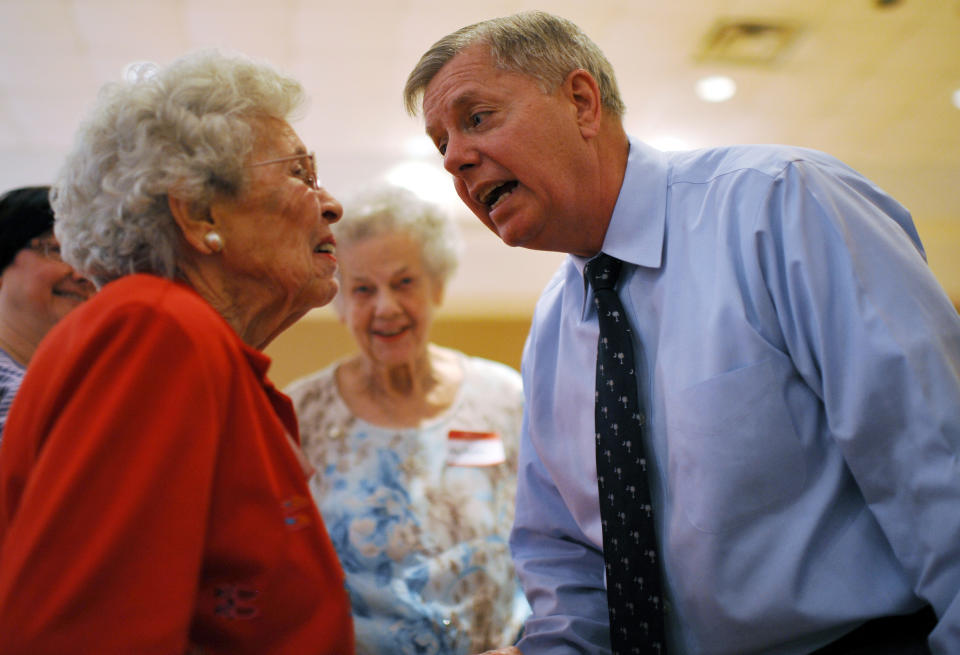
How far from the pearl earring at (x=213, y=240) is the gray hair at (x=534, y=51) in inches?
21.4

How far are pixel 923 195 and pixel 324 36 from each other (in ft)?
17.5

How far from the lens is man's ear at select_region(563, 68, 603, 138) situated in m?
1.44

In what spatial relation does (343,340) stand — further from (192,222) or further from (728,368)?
(728,368)

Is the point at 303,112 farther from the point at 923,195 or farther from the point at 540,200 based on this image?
the point at 923,195

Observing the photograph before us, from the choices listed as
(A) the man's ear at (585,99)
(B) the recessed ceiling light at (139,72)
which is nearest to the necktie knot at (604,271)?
(A) the man's ear at (585,99)

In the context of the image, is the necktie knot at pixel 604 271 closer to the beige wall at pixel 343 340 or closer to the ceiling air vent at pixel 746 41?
the ceiling air vent at pixel 746 41

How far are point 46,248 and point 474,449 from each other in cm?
131

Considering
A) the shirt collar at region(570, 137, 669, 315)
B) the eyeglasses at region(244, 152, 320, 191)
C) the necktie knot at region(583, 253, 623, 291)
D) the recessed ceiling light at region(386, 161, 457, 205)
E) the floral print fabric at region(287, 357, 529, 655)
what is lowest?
the floral print fabric at region(287, 357, 529, 655)

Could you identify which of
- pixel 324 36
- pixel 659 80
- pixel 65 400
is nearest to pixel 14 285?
pixel 65 400

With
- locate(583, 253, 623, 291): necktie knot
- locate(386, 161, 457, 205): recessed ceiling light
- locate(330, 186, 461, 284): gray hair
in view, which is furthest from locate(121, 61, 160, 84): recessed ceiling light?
locate(386, 161, 457, 205): recessed ceiling light

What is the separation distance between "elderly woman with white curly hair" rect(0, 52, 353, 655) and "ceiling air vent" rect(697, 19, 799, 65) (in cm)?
336

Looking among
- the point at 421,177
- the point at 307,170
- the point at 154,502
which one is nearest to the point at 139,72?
the point at 307,170

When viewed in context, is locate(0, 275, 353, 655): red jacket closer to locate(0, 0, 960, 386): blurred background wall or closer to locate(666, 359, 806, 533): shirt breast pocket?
locate(666, 359, 806, 533): shirt breast pocket

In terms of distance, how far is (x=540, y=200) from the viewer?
140 centimetres
